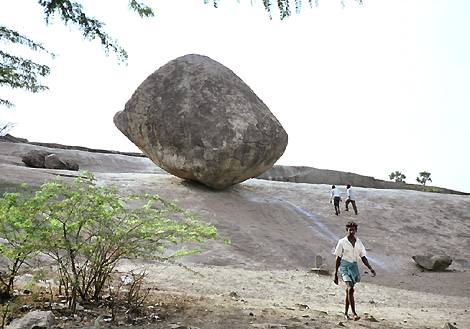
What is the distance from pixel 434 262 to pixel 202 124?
7.32 meters

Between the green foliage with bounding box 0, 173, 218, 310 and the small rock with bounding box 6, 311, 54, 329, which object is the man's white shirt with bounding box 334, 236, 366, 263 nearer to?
the green foliage with bounding box 0, 173, 218, 310

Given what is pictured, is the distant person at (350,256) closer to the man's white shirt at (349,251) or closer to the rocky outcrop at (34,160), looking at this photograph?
the man's white shirt at (349,251)

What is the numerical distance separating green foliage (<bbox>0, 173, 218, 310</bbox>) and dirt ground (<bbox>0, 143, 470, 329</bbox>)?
684 millimetres

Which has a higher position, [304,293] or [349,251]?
[349,251]

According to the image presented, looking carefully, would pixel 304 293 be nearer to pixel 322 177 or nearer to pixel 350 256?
pixel 350 256

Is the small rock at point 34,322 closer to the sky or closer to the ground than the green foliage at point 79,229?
closer to the ground

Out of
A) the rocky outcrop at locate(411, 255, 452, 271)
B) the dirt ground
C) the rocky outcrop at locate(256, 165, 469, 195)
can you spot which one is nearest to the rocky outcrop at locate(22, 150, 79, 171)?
the dirt ground

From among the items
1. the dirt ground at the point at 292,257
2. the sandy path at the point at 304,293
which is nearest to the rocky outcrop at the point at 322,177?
the dirt ground at the point at 292,257

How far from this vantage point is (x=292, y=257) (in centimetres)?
1088

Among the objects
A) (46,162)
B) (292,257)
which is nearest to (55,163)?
(46,162)

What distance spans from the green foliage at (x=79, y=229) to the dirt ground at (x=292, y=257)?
684 millimetres

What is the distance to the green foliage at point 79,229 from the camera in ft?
14.1

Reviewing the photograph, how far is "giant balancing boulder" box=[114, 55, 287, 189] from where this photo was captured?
13797 mm

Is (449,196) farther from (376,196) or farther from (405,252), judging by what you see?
(405,252)
